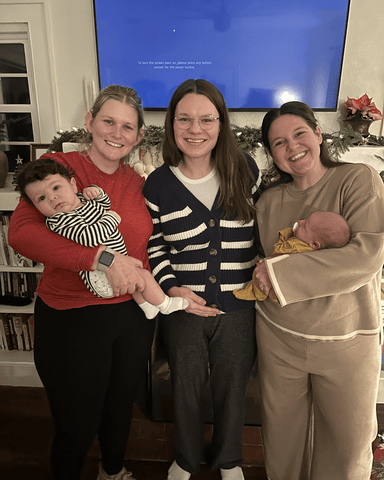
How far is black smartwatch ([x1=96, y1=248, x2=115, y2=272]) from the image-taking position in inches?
43.7

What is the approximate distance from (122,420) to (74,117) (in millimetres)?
2345

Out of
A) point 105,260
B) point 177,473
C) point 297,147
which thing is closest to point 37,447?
point 177,473

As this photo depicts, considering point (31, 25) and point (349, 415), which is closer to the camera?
point (349, 415)

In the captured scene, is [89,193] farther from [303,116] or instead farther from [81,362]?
[303,116]

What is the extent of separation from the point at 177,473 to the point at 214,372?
2.04ft

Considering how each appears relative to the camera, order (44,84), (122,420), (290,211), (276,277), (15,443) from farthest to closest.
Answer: (44,84) < (15,443) < (122,420) < (290,211) < (276,277)

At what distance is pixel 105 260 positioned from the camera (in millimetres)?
1110

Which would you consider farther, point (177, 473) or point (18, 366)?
point (18, 366)

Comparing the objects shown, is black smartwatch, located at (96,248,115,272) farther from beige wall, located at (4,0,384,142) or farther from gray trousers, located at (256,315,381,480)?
beige wall, located at (4,0,384,142)

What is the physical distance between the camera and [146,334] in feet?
4.41

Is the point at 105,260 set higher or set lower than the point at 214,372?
higher

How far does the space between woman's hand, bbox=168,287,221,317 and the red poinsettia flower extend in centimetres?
196

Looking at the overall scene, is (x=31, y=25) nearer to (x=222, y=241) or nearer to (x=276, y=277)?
(x=222, y=241)

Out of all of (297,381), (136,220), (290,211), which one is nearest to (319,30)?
(290,211)
